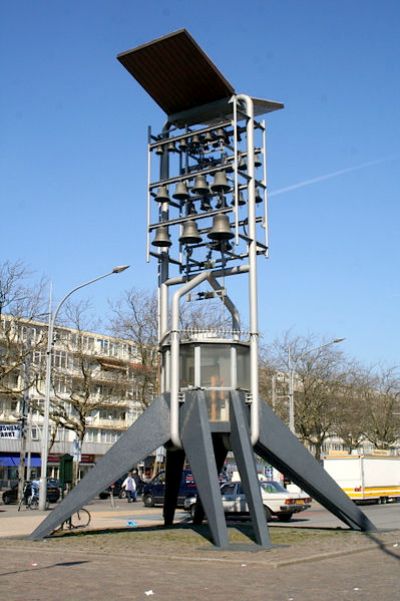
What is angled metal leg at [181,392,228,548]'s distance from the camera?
15453mm

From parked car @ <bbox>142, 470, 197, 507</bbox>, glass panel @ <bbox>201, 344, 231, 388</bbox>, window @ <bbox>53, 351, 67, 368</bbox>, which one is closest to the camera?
glass panel @ <bbox>201, 344, 231, 388</bbox>

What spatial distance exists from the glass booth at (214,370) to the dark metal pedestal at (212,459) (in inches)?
8.6

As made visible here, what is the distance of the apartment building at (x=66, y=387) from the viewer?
138 ft

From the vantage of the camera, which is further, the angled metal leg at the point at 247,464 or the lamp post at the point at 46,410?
the lamp post at the point at 46,410

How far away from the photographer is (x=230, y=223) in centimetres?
1864

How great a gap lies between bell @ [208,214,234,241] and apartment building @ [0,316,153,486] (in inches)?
795

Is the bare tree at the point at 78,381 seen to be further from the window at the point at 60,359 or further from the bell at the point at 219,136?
the bell at the point at 219,136

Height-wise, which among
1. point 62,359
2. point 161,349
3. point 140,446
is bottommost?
point 140,446

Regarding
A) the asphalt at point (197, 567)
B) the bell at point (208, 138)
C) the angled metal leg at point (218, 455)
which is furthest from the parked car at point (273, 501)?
the bell at point (208, 138)

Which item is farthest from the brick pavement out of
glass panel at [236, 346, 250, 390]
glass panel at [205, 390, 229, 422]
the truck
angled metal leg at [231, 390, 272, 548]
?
the truck

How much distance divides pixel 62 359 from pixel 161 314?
1660 inches

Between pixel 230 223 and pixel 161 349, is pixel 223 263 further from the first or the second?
pixel 161 349

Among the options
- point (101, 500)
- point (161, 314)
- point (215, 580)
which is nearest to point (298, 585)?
point (215, 580)

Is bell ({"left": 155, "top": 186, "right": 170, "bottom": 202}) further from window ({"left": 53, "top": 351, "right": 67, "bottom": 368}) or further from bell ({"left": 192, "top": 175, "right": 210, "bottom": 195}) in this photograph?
window ({"left": 53, "top": 351, "right": 67, "bottom": 368})
